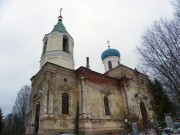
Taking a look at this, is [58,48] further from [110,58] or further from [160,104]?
[160,104]

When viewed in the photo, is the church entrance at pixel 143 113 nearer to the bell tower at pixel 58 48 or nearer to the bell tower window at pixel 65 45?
the bell tower at pixel 58 48

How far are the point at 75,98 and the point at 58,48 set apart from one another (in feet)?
21.1

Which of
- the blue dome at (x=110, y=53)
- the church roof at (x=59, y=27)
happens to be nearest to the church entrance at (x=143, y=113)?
the blue dome at (x=110, y=53)

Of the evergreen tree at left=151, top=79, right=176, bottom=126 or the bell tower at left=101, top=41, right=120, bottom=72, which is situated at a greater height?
the bell tower at left=101, top=41, right=120, bottom=72

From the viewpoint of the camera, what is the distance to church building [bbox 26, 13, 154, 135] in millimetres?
15054

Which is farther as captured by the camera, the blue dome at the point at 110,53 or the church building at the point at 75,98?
the blue dome at the point at 110,53

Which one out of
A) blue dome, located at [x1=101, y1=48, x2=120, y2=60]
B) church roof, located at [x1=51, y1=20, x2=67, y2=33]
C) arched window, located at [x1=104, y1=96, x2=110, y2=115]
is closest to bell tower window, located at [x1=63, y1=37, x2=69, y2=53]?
church roof, located at [x1=51, y1=20, x2=67, y2=33]

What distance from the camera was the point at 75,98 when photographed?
667 inches

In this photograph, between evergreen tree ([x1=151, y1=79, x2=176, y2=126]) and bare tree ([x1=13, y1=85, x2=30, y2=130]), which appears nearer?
evergreen tree ([x1=151, y1=79, x2=176, y2=126])

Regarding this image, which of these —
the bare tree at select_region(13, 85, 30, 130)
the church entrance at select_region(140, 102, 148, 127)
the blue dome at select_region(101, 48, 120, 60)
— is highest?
the blue dome at select_region(101, 48, 120, 60)

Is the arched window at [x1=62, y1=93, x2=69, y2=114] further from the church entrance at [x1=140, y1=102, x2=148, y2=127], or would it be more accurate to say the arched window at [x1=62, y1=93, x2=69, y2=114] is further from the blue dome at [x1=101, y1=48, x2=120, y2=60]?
the blue dome at [x1=101, y1=48, x2=120, y2=60]

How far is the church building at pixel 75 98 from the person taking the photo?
15.1 metres

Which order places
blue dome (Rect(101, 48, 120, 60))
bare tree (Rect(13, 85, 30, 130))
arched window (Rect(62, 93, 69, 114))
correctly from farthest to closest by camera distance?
1. bare tree (Rect(13, 85, 30, 130))
2. blue dome (Rect(101, 48, 120, 60))
3. arched window (Rect(62, 93, 69, 114))

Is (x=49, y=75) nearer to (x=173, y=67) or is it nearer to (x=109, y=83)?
(x=109, y=83)
